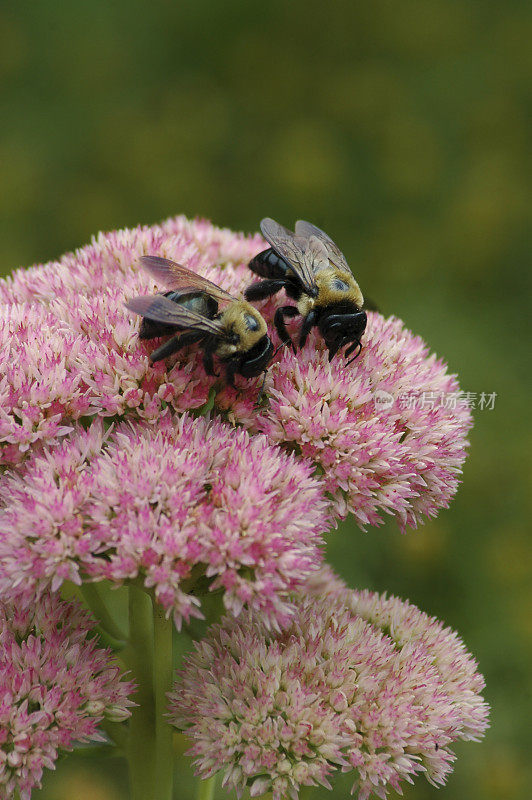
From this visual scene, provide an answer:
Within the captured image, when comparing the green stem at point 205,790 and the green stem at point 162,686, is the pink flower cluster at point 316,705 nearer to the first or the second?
the green stem at point 162,686

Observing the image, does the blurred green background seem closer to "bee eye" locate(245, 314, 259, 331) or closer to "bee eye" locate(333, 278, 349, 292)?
"bee eye" locate(333, 278, 349, 292)

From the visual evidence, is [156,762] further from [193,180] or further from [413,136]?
[413,136]

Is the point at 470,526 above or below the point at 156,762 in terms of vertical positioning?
above

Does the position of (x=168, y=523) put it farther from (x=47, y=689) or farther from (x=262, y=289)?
(x=262, y=289)

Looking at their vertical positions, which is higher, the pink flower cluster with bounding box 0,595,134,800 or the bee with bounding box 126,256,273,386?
the bee with bounding box 126,256,273,386

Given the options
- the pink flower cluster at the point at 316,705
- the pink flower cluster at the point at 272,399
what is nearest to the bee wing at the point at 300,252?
the pink flower cluster at the point at 272,399

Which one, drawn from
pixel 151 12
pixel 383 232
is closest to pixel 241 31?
pixel 151 12

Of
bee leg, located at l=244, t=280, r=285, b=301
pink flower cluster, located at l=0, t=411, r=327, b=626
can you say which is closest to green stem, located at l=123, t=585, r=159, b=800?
pink flower cluster, located at l=0, t=411, r=327, b=626
